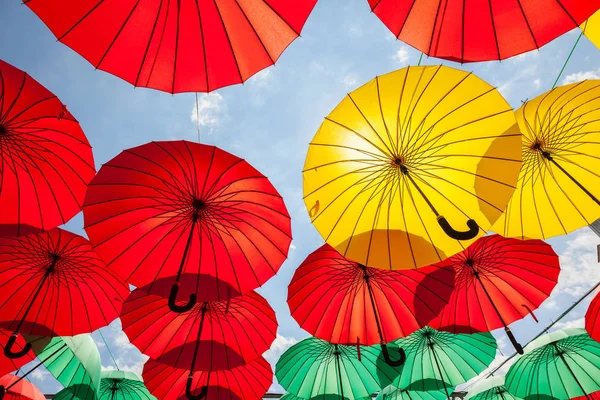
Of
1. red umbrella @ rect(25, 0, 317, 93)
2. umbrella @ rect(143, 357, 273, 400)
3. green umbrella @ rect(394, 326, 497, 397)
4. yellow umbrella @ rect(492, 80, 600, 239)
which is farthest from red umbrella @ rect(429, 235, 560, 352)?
red umbrella @ rect(25, 0, 317, 93)

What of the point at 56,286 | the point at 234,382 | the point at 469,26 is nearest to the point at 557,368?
the point at 234,382

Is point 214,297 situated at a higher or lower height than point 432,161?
lower

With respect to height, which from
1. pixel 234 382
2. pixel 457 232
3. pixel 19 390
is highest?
pixel 19 390

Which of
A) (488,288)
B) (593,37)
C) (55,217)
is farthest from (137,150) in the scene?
(488,288)

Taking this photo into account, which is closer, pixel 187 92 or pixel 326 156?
pixel 187 92

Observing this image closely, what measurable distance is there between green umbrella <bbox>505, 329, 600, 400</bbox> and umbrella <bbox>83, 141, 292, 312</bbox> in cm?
496

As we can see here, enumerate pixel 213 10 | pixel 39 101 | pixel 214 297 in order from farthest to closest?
1. pixel 214 297
2. pixel 39 101
3. pixel 213 10

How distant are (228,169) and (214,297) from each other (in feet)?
4.82

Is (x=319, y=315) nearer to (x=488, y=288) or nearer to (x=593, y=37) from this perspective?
(x=488, y=288)

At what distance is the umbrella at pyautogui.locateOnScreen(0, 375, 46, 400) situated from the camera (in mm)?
6957

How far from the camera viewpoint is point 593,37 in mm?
3354

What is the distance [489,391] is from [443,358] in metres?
1.88

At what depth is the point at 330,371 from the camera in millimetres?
7066

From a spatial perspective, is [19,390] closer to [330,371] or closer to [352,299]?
[330,371]
